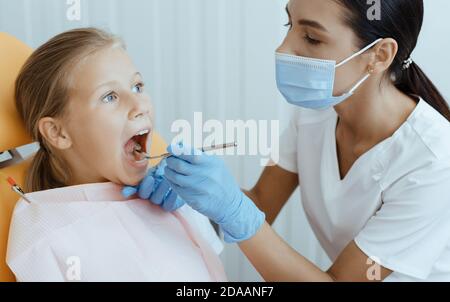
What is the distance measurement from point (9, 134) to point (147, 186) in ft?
1.11

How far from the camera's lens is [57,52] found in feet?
4.41

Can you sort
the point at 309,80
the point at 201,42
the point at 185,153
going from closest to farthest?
the point at 185,153 < the point at 309,80 < the point at 201,42

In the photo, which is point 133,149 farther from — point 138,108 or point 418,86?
point 418,86

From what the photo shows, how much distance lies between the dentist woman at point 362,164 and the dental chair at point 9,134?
305mm

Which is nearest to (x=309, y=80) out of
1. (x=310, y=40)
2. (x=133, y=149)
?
(x=310, y=40)

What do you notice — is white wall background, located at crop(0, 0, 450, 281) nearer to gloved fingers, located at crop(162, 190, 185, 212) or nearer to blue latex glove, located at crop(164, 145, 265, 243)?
gloved fingers, located at crop(162, 190, 185, 212)

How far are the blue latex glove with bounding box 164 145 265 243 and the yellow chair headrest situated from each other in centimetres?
39

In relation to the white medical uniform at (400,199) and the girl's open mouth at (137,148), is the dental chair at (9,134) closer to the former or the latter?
the girl's open mouth at (137,148)

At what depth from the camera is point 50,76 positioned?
52.3 inches

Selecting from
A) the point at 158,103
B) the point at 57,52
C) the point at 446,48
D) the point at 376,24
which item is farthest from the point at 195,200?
the point at 446,48

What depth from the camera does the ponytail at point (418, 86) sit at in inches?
59.7

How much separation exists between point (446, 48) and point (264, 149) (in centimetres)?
69

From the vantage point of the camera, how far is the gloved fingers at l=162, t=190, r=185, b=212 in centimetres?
141

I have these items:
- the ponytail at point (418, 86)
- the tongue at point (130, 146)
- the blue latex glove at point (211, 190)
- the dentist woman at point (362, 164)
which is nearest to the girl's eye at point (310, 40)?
the dentist woman at point (362, 164)
